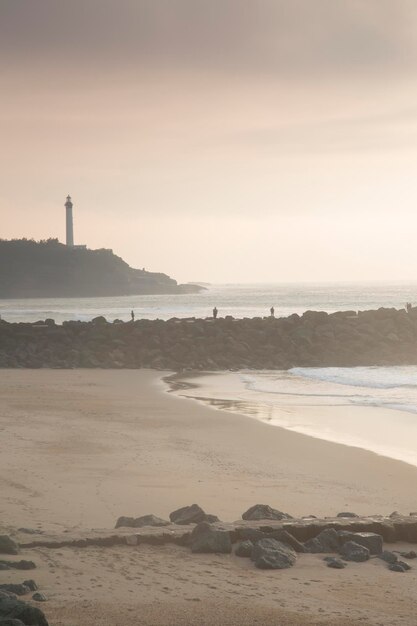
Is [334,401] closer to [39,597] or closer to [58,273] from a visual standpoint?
[39,597]

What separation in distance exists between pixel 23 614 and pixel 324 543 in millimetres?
3295

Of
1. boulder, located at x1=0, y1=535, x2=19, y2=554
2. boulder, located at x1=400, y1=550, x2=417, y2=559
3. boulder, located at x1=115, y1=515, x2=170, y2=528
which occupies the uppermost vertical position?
boulder, located at x1=0, y1=535, x2=19, y2=554

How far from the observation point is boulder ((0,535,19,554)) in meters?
7.39

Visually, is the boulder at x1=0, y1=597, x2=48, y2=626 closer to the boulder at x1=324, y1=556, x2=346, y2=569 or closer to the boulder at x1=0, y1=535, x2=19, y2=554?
the boulder at x1=0, y1=535, x2=19, y2=554

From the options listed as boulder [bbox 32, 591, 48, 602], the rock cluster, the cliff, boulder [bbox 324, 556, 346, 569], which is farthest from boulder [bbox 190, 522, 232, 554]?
the cliff

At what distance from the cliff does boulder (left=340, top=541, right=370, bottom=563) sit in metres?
149


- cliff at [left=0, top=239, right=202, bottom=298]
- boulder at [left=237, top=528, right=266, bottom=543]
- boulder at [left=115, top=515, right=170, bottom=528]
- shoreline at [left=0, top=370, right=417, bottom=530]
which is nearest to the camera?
boulder at [left=237, top=528, right=266, bottom=543]

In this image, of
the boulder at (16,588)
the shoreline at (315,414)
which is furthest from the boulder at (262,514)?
the shoreline at (315,414)

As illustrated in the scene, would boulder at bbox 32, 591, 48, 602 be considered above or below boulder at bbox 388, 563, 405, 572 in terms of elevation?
above

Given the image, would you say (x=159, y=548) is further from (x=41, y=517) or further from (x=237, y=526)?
(x=41, y=517)

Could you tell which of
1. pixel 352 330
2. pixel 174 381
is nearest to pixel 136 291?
pixel 352 330

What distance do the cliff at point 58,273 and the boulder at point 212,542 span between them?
149 meters

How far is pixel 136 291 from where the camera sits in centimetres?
16512

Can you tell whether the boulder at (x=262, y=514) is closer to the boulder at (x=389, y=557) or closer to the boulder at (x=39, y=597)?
the boulder at (x=389, y=557)
